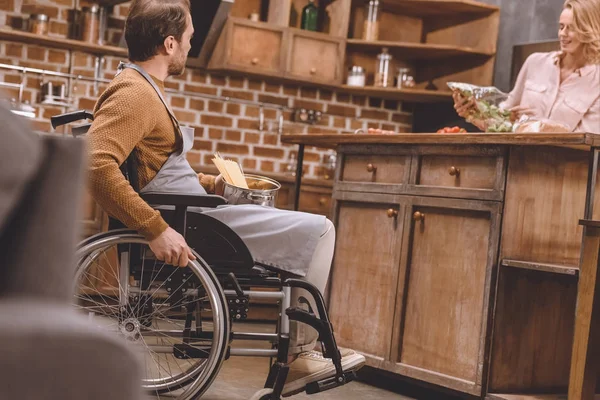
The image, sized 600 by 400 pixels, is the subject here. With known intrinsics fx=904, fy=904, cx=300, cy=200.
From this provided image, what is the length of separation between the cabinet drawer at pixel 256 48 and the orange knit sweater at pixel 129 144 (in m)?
2.61

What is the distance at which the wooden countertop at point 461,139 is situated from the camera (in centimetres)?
279

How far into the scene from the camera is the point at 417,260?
3.30 meters

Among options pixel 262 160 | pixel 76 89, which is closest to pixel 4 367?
pixel 76 89

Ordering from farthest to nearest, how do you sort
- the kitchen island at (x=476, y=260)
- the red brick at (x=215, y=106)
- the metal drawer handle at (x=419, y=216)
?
1. the red brick at (x=215, y=106)
2. the metal drawer handle at (x=419, y=216)
3. the kitchen island at (x=476, y=260)

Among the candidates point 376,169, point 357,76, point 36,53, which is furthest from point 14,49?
point 376,169

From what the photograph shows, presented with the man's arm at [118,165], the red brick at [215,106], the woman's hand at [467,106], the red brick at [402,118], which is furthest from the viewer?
the red brick at [402,118]

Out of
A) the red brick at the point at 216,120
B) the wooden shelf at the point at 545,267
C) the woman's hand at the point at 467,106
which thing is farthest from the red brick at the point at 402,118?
the wooden shelf at the point at 545,267

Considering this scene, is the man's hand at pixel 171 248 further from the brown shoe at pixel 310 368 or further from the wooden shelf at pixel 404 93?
the wooden shelf at pixel 404 93

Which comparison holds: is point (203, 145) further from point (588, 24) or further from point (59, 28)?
point (588, 24)

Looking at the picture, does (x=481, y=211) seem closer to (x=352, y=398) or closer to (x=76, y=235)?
(x=352, y=398)

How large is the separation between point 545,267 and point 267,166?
2.83m

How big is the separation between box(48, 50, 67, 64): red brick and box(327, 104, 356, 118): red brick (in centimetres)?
166

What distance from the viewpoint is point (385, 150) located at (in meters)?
3.49

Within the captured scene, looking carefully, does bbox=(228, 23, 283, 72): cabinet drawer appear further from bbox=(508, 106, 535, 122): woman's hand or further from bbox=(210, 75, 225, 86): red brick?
bbox=(508, 106, 535, 122): woman's hand
